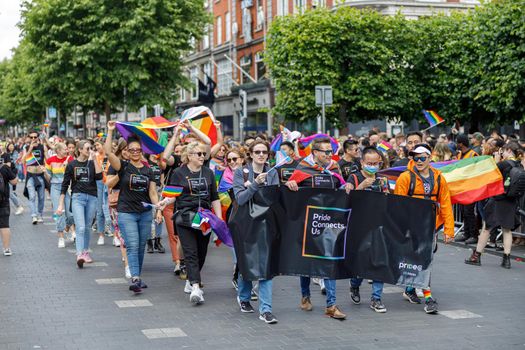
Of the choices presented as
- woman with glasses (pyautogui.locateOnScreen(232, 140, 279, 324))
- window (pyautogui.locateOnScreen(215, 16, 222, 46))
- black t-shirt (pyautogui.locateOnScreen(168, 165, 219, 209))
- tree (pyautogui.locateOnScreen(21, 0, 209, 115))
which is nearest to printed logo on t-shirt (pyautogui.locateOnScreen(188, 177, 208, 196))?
black t-shirt (pyautogui.locateOnScreen(168, 165, 219, 209))

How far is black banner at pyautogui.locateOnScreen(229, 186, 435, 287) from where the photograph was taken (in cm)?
841

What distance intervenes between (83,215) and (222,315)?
14.5ft

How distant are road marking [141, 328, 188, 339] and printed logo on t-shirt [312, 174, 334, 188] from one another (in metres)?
2.11

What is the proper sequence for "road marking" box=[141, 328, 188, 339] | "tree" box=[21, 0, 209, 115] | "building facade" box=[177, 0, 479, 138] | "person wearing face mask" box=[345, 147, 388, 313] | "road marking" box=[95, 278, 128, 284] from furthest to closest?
"building facade" box=[177, 0, 479, 138] → "tree" box=[21, 0, 209, 115] → "road marking" box=[95, 278, 128, 284] → "person wearing face mask" box=[345, 147, 388, 313] → "road marking" box=[141, 328, 188, 339]

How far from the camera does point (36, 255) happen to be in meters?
13.1

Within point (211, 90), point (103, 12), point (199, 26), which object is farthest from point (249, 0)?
point (103, 12)

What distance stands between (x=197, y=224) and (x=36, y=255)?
5.09m

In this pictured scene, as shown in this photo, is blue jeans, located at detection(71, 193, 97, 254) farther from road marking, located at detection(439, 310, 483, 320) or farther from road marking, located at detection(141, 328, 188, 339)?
road marking, located at detection(439, 310, 483, 320)

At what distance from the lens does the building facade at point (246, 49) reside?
3812 centimetres

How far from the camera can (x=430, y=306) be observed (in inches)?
340

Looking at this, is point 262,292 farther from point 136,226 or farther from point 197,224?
point 136,226

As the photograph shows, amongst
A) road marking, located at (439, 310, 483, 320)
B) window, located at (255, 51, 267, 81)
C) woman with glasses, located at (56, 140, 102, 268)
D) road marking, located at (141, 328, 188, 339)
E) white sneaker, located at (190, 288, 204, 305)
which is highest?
window, located at (255, 51, 267, 81)

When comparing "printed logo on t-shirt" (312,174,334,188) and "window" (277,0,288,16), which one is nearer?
"printed logo on t-shirt" (312,174,334,188)

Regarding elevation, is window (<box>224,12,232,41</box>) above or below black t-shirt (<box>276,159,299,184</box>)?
above
